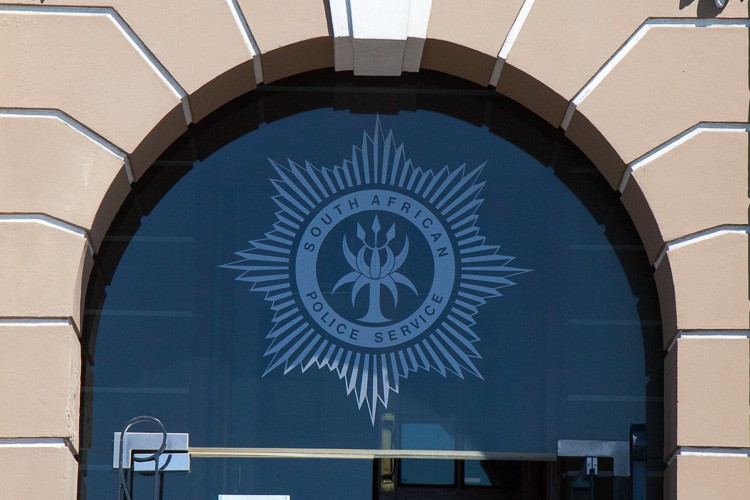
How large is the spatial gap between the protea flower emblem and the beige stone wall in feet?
3.30

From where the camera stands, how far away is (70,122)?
7.33m

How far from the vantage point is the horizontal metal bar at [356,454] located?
752 centimetres

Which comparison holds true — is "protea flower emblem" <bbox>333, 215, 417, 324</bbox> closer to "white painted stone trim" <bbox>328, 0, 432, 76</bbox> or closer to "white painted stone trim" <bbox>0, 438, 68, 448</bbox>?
"white painted stone trim" <bbox>328, 0, 432, 76</bbox>

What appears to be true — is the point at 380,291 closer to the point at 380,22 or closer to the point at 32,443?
the point at 380,22

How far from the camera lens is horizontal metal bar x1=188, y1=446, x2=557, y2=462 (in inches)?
296

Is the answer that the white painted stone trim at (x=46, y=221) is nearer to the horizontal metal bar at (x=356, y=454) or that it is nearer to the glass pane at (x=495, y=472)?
the horizontal metal bar at (x=356, y=454)

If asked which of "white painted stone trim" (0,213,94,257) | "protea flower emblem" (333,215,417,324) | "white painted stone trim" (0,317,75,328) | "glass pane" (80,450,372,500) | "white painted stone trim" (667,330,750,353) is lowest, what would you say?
"glass pane" (80,450,372,500)

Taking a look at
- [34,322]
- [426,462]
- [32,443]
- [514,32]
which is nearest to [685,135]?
[514,32]

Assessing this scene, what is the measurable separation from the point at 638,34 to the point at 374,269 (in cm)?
196

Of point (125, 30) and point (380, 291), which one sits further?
point (380, 291)

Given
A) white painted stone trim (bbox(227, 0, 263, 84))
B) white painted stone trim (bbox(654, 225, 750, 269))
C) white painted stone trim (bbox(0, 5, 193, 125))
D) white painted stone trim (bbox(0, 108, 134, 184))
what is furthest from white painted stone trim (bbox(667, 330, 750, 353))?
white painted stone trim (bbox(0, 108, 134, 184))

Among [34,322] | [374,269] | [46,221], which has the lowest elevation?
[34,322]

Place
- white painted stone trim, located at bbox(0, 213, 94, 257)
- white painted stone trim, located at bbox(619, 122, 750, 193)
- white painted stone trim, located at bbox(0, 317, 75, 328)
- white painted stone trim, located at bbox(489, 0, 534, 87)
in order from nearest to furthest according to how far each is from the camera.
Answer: white painted stone trim, located at bbox(0, 317, 75, 328) < white painted stone trim, located at bbox(0, 213, 94, 257) < white painted stone trim, located at bbox(619, 122, 750, 193) < white painted stone trim, located at bbox(489, 0, 534, 87)

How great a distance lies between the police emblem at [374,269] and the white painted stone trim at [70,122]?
0.94 m
